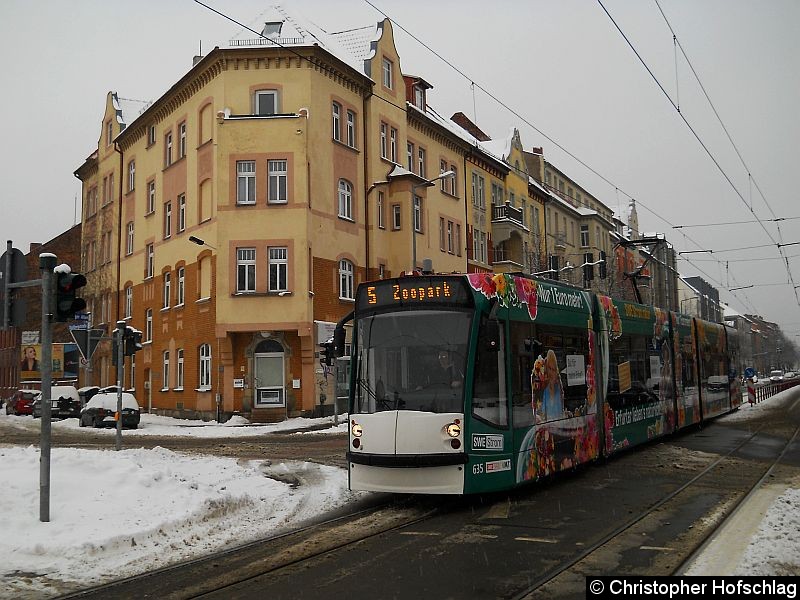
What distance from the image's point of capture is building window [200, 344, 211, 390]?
3228 centimetres

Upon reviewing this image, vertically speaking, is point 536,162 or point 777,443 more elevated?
point 536,162

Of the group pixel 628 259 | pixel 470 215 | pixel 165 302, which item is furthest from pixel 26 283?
pixel 628 259

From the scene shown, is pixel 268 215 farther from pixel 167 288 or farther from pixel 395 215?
pixel 167 288

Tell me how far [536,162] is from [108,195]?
3081 cm

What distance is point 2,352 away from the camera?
63.8 meters

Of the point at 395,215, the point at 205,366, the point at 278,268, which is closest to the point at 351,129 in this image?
the point at 395,215

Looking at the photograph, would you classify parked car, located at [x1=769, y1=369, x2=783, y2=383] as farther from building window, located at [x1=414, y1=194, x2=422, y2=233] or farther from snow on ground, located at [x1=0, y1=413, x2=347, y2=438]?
snow on ground, located at [x1=0, y1=413, x2=347, y2=438]

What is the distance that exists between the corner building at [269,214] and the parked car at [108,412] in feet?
8.94

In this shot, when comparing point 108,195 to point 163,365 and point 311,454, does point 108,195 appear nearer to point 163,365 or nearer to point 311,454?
point 163,365

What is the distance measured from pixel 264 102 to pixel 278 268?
6945 millimetres

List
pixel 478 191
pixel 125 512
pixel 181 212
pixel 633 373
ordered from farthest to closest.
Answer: pixel 478 191 → pixel 181 212 → pixel 633 373 → pixel 125 512

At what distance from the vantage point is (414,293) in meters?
10.8

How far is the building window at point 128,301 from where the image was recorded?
41062mm

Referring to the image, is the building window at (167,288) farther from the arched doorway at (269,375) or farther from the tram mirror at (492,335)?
the tram mirror at (492,335)
